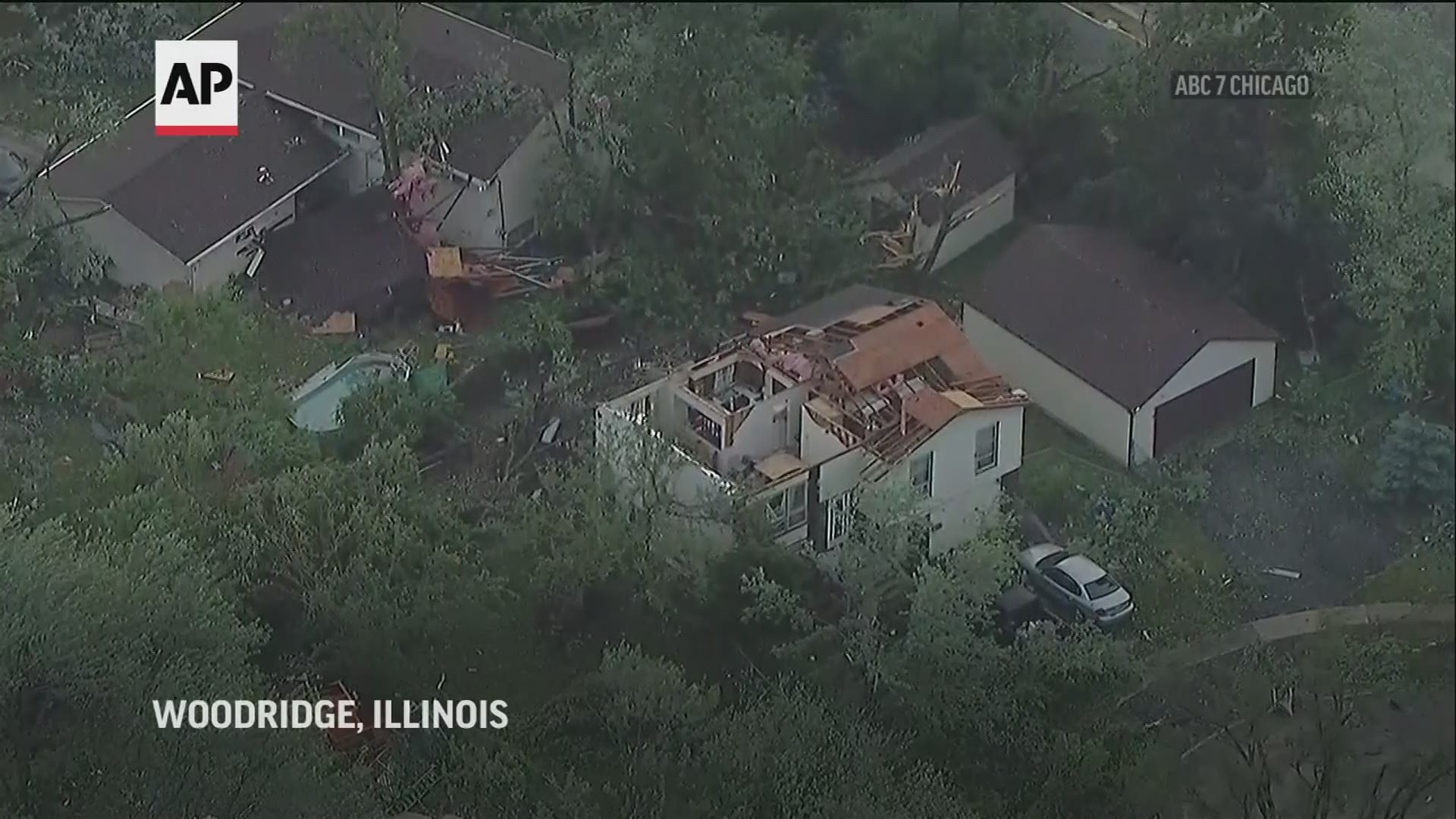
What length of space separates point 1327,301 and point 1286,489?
60cm

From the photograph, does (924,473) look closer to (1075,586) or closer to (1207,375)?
(1075,586)

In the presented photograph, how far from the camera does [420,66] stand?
527 centimetres

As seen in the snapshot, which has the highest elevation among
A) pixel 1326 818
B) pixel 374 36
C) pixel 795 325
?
pixel 374 36

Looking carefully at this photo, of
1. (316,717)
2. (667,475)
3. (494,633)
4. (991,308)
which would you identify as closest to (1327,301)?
(991,308)

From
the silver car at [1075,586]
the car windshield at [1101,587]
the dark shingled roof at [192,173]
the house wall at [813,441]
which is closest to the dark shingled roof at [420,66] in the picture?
the dark shingled roof at [192,173]

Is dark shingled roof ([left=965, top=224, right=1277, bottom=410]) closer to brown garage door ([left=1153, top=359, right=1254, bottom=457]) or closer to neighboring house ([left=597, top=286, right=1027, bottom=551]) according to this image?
brown garage door ([left=1153, top=359, right=1254, bottom=457])

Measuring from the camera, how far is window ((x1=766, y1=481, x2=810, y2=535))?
4.43 m

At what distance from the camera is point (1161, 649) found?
467 centimetres

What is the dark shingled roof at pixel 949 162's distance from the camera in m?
5.41

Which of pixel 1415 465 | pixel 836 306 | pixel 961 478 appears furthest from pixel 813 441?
pixel 1415 465

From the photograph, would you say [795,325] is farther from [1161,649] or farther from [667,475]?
[1161,649]

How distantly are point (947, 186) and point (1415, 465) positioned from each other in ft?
4.32

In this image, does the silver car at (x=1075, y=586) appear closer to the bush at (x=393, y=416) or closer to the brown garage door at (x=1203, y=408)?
the brown garage door at (x=1203, y=408)

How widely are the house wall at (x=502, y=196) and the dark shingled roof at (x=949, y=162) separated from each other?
871 mm
